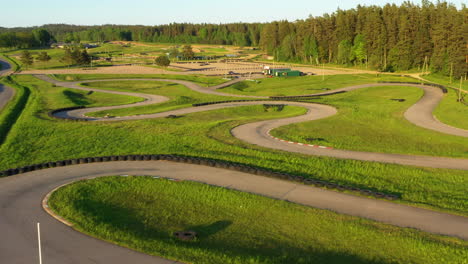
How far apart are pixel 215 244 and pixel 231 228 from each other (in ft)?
5.57

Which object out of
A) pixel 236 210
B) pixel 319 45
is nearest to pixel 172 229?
pixel 236 210

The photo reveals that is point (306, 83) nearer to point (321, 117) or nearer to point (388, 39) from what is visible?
point (388, 39)

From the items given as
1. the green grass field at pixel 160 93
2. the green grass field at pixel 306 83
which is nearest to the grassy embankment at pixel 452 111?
the green grass field at pixel 306 83

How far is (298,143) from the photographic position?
113 feet

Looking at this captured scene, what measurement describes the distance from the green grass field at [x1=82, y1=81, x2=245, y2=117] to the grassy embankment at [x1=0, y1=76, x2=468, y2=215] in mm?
8444

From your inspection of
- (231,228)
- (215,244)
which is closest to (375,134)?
(231,228)

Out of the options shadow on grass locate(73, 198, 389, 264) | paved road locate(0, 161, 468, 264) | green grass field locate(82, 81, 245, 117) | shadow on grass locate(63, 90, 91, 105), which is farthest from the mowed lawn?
shadow on grass locate(63, 90, 91, 105)

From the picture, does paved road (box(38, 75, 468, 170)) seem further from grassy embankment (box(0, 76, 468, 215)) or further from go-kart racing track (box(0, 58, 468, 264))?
grassy embankment (box(0, 76, 468, 215))

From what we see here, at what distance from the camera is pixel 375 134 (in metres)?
39.0

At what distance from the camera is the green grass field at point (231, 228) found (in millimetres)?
15398

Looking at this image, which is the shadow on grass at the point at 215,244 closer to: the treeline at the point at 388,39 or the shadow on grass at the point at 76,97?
the shadow on grass at the point at 76,97

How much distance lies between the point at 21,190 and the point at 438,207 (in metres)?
24.1

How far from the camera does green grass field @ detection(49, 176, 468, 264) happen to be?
15.4 metres

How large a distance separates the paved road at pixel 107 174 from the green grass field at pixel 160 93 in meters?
26.3
